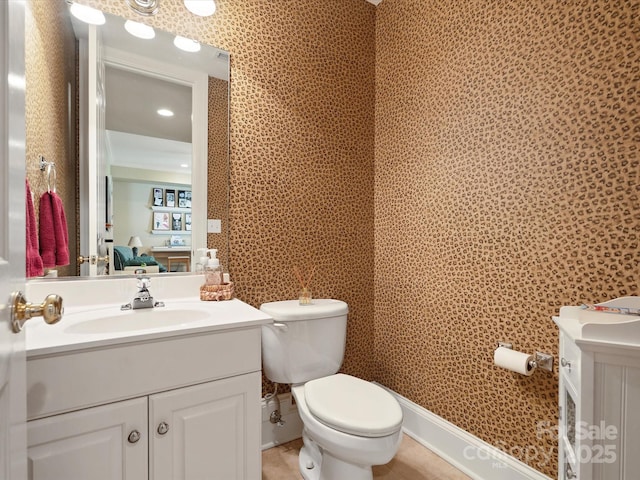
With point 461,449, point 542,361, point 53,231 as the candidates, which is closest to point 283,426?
point 461,449

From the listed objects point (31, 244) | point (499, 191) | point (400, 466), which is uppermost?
point (499, 191)

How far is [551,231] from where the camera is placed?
1272mm

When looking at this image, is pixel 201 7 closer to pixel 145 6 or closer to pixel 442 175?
pixel 145 6

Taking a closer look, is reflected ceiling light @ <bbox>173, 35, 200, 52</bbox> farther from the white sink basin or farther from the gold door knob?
the gold door knob

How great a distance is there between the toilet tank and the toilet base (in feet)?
1.09

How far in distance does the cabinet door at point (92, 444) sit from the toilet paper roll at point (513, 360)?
4.36 feet

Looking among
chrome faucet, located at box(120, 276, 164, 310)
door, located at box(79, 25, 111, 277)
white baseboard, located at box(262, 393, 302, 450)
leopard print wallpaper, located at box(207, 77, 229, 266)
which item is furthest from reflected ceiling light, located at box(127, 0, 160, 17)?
white baseboard, located at box(262, 393, 302, 450)

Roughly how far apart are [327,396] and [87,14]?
1898 mm

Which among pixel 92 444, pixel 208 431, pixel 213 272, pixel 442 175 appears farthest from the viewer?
pixel 442 175

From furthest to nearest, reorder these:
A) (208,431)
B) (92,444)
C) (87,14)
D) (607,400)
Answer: (87,14) < (208,431) < (92,444) < (607,400)

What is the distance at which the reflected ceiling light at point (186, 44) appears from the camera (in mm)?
1542

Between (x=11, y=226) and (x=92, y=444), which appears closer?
(x=11, y=226)

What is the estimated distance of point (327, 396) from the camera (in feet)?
4.58

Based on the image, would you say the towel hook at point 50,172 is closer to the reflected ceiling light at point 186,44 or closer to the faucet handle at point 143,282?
the faucet handle at point 143,282
